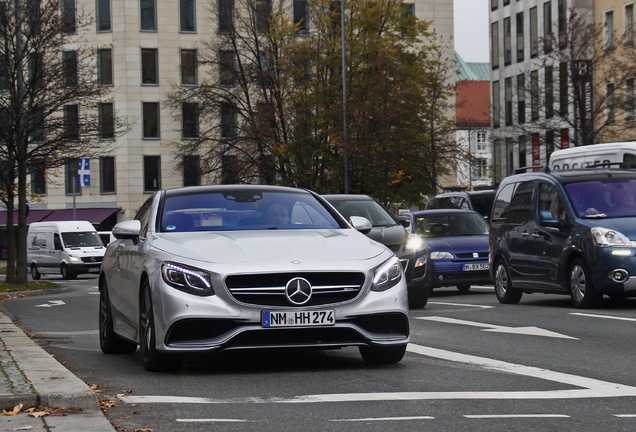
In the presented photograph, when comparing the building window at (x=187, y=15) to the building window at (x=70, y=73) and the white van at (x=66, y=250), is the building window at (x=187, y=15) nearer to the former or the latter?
the white van at (x=66, y=250)

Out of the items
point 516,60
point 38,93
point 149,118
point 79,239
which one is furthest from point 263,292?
point 149,118

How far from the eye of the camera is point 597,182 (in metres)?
18.9

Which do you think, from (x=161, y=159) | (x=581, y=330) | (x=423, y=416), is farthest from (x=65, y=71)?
(x=161, y=159)

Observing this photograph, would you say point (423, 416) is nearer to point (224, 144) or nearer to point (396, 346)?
point (396, 346)

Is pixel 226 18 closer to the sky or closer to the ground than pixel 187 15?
closer to the ground

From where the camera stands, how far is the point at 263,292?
9.77m

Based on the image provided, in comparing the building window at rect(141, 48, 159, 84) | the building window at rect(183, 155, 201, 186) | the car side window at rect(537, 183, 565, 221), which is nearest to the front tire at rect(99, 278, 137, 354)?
the car side window at rect(537, 183, 565, 221)

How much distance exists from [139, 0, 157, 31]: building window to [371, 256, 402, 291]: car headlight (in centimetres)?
7637

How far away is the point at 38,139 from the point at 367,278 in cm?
2863

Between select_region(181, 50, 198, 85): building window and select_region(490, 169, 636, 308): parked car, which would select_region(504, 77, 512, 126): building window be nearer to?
select_region(181, 50, 198, 85): building window

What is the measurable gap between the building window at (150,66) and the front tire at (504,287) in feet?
217

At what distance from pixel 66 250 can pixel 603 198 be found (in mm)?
37402

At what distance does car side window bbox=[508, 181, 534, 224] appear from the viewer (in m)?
20.1

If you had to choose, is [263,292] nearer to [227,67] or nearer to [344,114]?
[344,114]
